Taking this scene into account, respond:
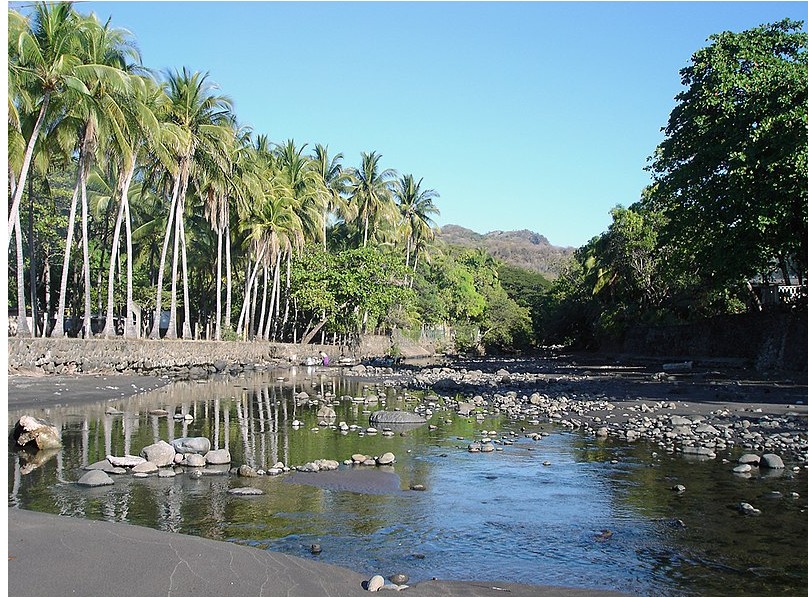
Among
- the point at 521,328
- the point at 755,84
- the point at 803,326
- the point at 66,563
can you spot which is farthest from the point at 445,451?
the point at 521,328

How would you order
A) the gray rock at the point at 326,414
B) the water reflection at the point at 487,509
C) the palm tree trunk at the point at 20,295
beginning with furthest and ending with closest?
the palm tree trunk at the point at 20,295 → the gray rock at the point at 326,414 → the water reflection at the point at 487,509

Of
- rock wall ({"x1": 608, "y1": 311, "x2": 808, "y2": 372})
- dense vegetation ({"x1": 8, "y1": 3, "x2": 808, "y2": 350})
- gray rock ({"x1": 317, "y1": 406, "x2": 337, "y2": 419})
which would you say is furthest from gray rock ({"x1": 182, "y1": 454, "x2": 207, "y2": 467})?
rock wall ({"x1": 608, "y1": 311, "x2": 808, "y2": 372})

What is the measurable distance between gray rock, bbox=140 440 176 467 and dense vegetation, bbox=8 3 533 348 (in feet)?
50.7

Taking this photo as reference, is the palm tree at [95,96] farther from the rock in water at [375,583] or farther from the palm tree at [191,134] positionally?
the rock in water at [375,583]

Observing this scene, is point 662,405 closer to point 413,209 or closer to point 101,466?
point 101,466

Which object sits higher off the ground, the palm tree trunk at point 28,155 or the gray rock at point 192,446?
the palm tree trunk at point 28,155

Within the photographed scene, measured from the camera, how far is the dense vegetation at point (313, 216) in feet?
87.7

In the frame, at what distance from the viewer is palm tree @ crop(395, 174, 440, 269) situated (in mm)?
70875

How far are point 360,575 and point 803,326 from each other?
3070 cm

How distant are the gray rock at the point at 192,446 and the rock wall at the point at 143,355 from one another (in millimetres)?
14755

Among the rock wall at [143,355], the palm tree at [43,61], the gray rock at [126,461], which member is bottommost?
the gray rock at [126,461]

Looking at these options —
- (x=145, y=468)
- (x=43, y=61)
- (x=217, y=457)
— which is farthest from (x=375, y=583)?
(x=43, y=61)

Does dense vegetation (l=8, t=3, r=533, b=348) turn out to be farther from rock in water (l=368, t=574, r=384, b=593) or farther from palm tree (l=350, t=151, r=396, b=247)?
rock in water (l=368, t=574, r=384, b=593)

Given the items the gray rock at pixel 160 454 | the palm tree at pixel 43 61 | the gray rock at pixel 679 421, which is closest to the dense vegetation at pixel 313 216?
the palm tree at pixel 43 61
